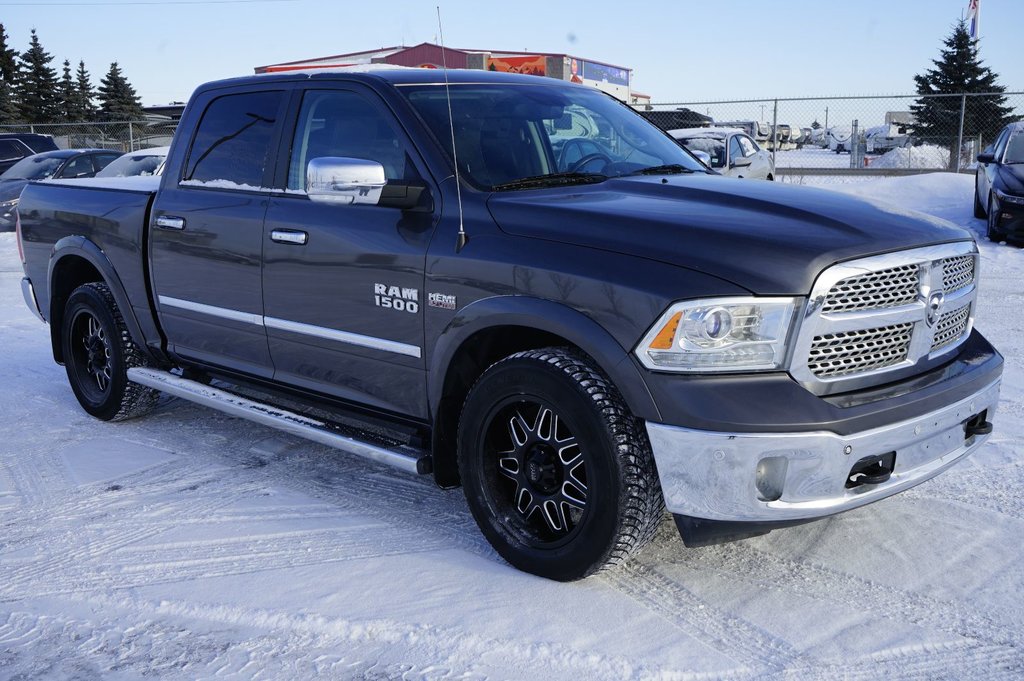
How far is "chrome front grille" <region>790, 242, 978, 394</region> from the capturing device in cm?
309

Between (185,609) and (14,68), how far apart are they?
5869cm

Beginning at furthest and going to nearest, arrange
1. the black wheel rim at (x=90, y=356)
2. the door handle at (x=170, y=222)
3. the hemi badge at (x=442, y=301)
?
the black wheel rim at (x=90, y=356)
the door handle at (x=170, y=222)
the hemi badge at (x=442, y=301)

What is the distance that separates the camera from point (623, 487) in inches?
126

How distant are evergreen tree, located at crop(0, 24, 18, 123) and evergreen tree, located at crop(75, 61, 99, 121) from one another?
3.47 meters

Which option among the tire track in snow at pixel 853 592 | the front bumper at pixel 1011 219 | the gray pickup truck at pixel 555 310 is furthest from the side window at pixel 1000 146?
the tire track in snow at pixel 853 592

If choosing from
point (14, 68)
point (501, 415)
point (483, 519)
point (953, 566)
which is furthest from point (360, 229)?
point (14, 68)

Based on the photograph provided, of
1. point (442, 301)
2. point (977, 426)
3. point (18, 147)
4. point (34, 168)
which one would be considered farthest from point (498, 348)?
point (18, 147)

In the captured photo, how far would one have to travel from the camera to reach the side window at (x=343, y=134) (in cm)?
408

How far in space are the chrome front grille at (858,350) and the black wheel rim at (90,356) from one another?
4.17 m

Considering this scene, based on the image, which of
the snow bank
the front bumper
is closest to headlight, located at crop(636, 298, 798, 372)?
the front bumper

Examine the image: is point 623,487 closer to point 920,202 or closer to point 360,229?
point 360,229

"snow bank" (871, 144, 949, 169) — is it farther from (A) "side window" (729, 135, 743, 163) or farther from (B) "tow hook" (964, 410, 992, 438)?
(B) "tow hook" (964, 410, 992, 438)

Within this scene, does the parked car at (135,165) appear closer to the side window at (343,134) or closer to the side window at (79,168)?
the side window at (79,168)

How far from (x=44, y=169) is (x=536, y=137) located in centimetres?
1499
